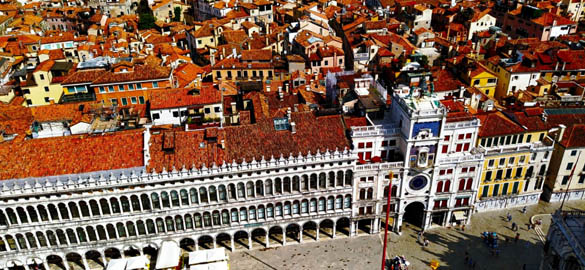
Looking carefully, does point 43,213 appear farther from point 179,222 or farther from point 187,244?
point 187,244

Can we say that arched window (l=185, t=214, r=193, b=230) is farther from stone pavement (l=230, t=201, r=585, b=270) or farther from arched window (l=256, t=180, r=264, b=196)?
arched window (l=256, t=180, r=264, b=196)

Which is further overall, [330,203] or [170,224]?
[330,203]

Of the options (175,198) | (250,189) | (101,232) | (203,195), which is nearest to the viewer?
(175,198)

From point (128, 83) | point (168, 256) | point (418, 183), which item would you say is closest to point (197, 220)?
point (168, 256)

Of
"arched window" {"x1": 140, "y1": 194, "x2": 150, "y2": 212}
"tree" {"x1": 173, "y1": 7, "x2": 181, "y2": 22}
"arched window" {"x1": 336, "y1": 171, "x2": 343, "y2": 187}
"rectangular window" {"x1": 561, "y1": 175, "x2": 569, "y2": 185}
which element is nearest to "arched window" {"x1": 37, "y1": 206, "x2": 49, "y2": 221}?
"arched window" {"x1": 140, "y1": 194, "x2": 150, "y2": 212}

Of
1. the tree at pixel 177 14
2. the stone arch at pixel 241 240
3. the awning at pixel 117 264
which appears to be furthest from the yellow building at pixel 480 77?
the tree at pixel 177 14

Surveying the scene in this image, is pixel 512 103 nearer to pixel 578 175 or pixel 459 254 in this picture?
pixel 578 175
